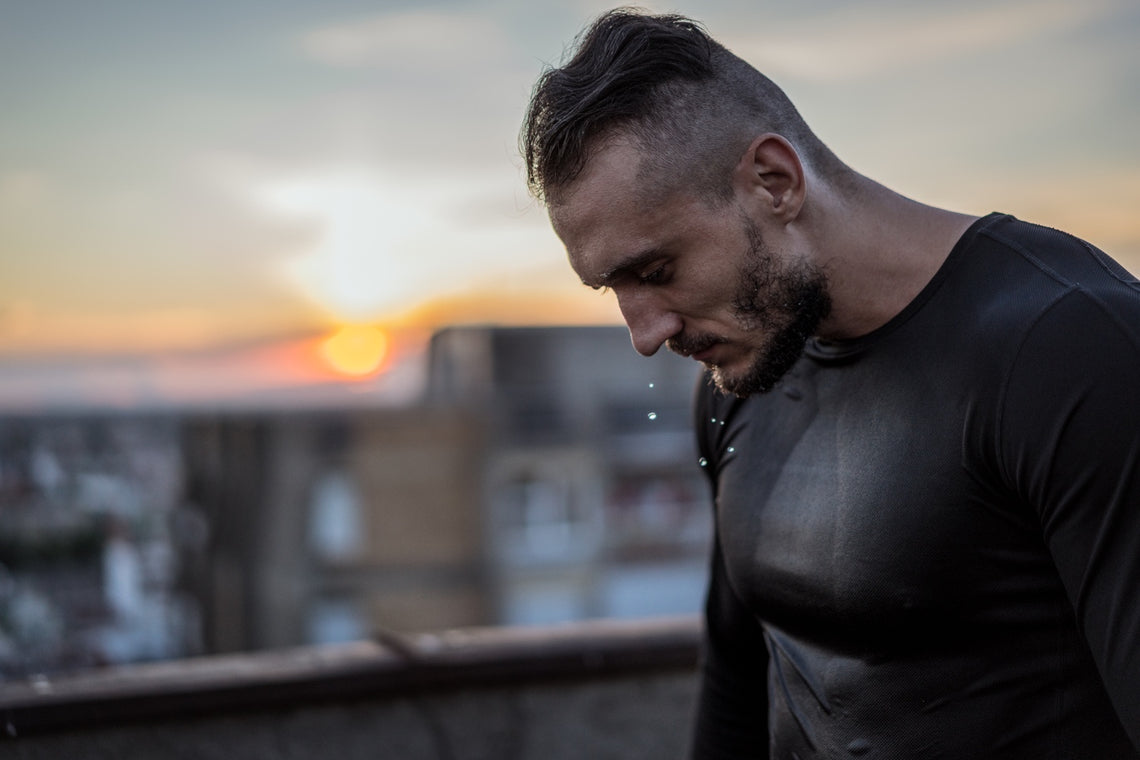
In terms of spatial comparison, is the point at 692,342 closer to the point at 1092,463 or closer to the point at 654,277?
the point at 654,277

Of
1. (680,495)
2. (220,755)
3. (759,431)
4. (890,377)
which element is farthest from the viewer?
(680,495)

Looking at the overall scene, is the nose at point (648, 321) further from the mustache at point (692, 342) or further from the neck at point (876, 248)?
the neck at point (876, 248)

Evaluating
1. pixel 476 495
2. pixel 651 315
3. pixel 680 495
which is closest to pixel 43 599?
pixel 476 495

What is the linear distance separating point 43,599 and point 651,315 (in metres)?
26.9

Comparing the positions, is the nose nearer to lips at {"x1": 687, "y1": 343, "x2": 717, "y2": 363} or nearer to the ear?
lips at {"x1": 687, "y1": 343, "x2": 717, "y2": 363}

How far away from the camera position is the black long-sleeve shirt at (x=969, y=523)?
3.86 ft

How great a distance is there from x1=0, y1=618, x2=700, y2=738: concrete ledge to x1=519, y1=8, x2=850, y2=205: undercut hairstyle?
1.59 m

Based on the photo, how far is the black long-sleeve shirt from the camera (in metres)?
1.18

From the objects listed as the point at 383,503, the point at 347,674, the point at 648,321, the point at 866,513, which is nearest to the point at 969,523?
the point at 866,513

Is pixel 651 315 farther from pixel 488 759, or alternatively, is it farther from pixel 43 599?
pixel 43 599

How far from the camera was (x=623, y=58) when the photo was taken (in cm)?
149

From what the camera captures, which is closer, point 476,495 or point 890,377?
point 890,377

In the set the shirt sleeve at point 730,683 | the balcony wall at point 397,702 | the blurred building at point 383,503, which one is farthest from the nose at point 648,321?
the blurred building at point 383,503

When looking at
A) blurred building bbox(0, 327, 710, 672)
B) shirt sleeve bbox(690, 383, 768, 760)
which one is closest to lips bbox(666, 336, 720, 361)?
shirt sleeve bbox(690, 383, 768, 760)
